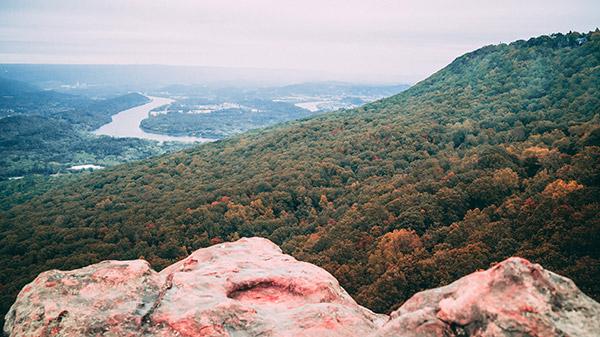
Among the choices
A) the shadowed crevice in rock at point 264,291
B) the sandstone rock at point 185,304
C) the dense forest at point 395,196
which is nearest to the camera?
the sandstone rock at point 185,304

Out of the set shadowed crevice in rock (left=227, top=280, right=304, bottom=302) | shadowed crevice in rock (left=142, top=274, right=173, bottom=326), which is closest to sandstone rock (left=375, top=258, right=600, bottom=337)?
shadowed crevice in rock (left=227, top=280, right=304, bottom=302)

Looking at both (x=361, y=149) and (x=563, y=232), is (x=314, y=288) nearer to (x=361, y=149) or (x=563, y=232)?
(x=563, y=232)

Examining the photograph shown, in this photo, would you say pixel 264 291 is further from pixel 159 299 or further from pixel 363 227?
pixel 363 227

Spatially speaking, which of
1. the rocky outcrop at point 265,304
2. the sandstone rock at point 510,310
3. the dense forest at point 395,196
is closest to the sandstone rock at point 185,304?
the rocky outcrop at point 265,304

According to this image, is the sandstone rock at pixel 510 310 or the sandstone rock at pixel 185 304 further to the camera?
the sandstone rock at pixel 185 304

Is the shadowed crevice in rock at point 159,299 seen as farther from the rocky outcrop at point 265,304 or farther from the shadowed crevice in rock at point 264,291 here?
the shadowed crevice in rock at point 264,291

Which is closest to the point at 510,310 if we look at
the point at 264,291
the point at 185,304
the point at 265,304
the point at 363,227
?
the point at 265,304
